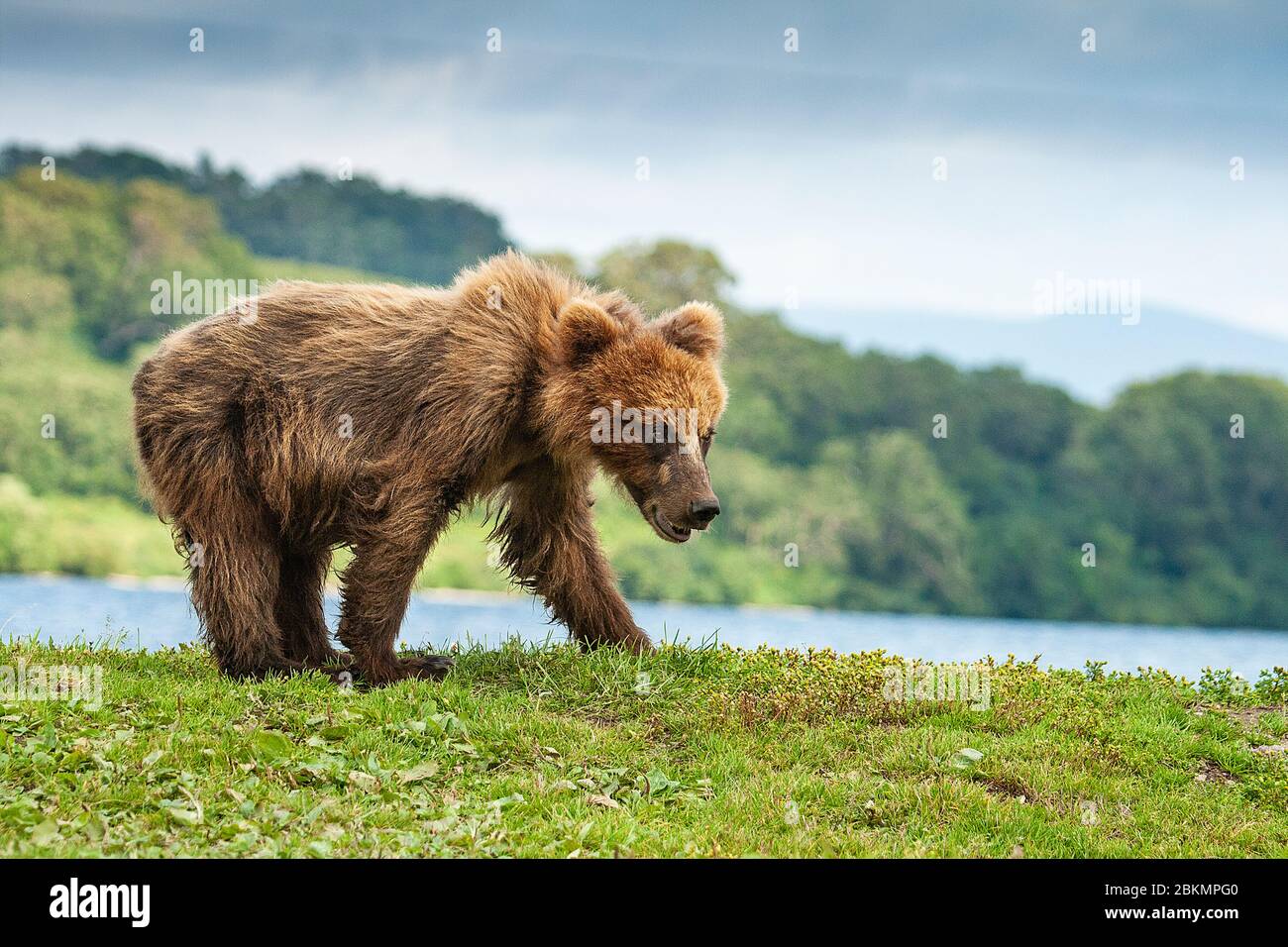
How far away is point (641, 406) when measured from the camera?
8.31 m

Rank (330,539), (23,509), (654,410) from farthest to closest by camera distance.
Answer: (23,509), (330,539), (654,410)

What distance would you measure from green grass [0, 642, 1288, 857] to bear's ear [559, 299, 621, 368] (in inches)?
76.5

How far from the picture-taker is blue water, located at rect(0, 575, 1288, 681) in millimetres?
9844

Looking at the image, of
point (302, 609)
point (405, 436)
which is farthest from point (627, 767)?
point (302, 609)

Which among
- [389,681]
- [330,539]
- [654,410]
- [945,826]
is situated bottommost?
A: [945,826]

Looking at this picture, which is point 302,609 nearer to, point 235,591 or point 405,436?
point 235,591

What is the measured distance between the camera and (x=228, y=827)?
6.19 meters

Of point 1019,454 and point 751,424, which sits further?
point 1019,454

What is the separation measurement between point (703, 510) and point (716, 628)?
1.47 meters

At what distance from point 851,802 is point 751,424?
5783 cm

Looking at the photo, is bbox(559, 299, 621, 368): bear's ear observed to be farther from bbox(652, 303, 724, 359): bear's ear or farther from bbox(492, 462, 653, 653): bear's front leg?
bbox(492, 462, 653, 653): bear's front leg

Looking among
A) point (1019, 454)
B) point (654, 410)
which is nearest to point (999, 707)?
point (654, 410)
